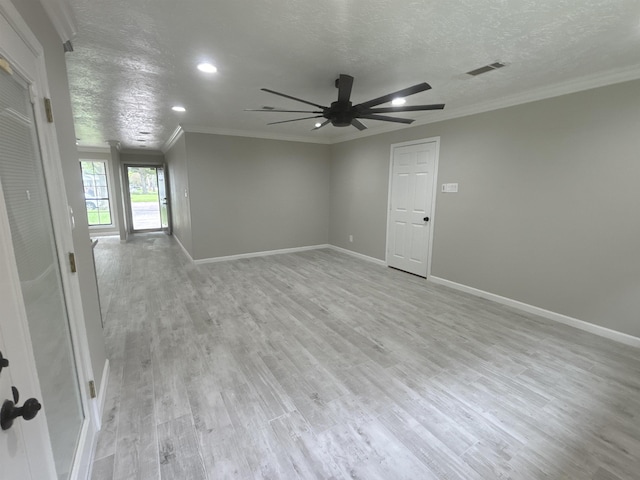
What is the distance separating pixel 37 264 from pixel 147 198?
9371 mm

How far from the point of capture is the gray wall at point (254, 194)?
537cm

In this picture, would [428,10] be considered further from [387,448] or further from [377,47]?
[387,448]

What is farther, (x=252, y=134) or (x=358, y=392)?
(x=252, y=134)

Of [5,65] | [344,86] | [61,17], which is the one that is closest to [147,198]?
[61,17]

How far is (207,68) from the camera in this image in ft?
8.76

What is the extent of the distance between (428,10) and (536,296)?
3286mm

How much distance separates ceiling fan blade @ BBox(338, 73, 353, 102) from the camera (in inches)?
89.4

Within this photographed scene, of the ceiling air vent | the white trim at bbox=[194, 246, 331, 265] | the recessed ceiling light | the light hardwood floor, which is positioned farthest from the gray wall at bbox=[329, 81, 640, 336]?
the recessed ceiling light

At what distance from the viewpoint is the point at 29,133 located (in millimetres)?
1209

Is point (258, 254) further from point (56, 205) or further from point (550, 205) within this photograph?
point (550, 205)

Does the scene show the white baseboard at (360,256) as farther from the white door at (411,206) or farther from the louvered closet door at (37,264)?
the louvered closet door at (37,264)

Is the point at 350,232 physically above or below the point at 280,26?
below

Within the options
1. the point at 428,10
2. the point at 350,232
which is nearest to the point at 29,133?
the point at 428,10

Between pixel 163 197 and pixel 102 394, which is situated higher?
pixel 163 197
